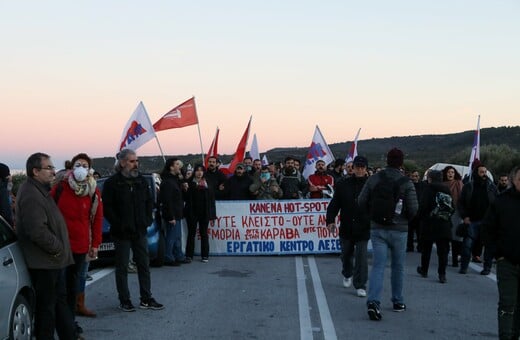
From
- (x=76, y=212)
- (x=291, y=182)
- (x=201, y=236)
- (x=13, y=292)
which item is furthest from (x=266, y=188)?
(x=13, y=292)

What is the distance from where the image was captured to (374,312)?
8.04 meters

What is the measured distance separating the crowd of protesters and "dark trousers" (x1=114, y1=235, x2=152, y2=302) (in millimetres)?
12

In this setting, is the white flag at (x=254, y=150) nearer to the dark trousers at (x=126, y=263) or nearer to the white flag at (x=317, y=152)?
the white flag at (x=317, y=152)

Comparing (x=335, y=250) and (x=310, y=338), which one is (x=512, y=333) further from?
(x=335, y=250)

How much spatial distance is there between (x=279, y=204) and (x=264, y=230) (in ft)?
2.04

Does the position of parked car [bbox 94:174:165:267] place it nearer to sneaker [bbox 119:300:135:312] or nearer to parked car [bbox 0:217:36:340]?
sneaker [bbox 119:300:135:312]

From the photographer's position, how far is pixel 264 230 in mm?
14633

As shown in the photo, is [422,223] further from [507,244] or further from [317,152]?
[317,152]

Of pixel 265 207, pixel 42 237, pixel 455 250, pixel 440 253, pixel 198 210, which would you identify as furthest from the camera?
pixel 265 207

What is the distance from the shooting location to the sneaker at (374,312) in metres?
8.04

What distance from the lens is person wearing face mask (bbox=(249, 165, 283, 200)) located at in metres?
14.8

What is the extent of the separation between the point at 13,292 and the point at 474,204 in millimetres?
8488

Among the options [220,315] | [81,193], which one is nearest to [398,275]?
[220,315]

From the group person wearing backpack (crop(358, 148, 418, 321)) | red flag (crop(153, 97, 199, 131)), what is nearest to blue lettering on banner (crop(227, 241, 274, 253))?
red flag (crop(153, 97, 199, 131))
